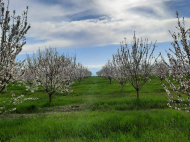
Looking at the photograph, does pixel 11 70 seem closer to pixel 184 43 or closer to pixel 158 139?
pixel 158 139

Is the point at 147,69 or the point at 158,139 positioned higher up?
the point at 147,69

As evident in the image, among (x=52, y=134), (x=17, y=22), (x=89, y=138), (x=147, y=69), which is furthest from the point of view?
(x=147, y=69)

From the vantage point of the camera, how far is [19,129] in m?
7.29

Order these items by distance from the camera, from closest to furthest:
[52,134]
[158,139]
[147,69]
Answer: [158,139] < [52,134] < [147,69]

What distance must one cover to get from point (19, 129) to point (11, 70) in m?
3.00

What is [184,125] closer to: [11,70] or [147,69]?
[147,69]

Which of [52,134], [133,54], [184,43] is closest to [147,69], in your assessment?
[133,54]

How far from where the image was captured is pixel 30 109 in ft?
42.8

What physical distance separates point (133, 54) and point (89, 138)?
9.16 m

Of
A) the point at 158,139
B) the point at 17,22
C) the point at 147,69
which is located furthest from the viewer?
the point at 147,69

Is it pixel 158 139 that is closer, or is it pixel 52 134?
pixel 158 139

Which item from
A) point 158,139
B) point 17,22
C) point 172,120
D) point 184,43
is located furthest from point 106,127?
point 17,22

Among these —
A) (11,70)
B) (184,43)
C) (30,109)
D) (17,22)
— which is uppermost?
(17,22)

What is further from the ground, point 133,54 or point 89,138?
point 133,54
